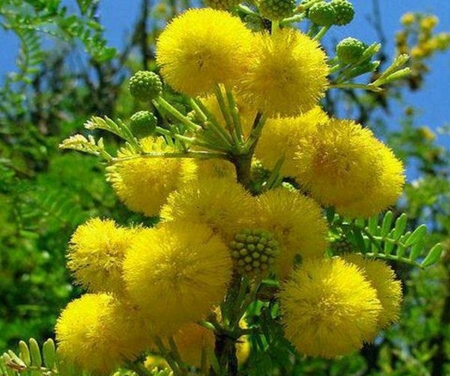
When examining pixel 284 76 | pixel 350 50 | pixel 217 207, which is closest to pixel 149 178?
pixel 217 207

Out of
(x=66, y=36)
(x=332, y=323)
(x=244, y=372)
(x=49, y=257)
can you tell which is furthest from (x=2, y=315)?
(x=332, y=323)

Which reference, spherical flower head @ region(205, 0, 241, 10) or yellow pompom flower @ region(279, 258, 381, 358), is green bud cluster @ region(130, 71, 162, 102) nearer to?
spherical flower head @ region(205, 0, 241, 10)

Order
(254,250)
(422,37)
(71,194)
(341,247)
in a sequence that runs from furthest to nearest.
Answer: (422,37) → (71,194) → (341,247) → (254,250)

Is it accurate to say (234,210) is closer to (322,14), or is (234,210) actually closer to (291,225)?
(291,225)

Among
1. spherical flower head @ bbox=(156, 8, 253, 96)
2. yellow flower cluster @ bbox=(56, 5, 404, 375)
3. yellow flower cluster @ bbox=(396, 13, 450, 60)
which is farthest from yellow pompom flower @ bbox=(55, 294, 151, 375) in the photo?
yellow flower cluster @ bbox=(396, 13, 450, 60)

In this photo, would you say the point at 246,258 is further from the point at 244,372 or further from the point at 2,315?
the point at 2,315

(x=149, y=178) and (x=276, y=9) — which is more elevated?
(x=276, y=9)

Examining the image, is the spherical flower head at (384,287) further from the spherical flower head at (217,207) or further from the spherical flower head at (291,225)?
the spherical flower head at (217,207)
